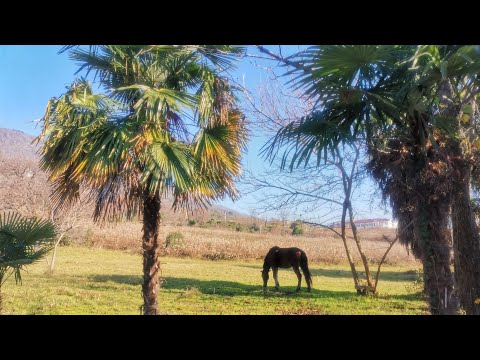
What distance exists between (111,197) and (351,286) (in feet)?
16.6

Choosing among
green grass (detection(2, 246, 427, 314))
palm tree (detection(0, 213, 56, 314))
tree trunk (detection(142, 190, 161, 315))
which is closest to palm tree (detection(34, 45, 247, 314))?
tree trunk (detection(142, 190, 161, 315))

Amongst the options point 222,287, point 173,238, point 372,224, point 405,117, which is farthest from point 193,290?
point 405,117

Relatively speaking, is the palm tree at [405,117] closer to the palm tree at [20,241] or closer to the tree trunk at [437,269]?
the tree trunk at [437,269]

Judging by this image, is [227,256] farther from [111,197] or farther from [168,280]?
[111,197]

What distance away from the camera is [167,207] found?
15.9ft

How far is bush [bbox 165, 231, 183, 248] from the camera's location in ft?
25.8

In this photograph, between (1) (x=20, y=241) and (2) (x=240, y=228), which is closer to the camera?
(1) (x=20, y=241)

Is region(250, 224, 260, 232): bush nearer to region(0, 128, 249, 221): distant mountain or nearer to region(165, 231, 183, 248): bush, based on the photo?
region(0, 128, 249, 221): distant mountain

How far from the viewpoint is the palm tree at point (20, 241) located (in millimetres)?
3010

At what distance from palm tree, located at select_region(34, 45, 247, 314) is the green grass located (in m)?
1.96

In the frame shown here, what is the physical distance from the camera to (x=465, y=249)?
4.16 metres

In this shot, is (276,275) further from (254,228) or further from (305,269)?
(254,228)

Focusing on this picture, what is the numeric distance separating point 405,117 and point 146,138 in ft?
7.98

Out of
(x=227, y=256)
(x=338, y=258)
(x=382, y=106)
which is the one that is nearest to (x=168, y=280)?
(x=227, y=256)
